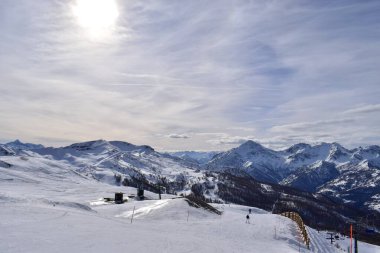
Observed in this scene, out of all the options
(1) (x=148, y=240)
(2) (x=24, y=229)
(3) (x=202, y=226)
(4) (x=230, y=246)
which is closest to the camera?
(2) (x=24, y=229)

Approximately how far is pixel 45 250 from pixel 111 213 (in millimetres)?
40984

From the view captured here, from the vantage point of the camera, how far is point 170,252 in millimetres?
25125

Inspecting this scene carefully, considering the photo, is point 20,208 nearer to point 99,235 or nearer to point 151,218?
point 99,235

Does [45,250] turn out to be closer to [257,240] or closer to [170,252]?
[170,252]

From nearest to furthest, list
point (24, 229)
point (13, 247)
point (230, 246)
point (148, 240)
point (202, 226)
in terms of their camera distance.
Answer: point (13, 247) < point (24, 229) < point (148, 240) < point (230, 246) < point (202, 226)

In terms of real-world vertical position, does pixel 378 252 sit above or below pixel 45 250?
below

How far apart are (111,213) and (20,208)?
26.4 metres

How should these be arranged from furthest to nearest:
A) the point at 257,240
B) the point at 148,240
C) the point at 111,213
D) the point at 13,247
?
the point at 111,213
the point at 257,240
the point at 148,240
the point at 13,247

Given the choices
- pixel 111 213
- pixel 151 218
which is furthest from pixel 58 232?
pixel 111 213

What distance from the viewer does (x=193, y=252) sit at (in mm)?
26828

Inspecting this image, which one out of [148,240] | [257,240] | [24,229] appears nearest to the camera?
[24,229]

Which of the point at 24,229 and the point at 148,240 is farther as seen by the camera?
the point at 148,240

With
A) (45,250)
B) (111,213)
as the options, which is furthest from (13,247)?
(111,213)

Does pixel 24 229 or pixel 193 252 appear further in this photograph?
pixel 193 252
